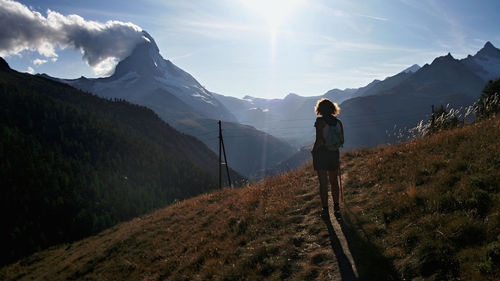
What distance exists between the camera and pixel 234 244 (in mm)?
8688

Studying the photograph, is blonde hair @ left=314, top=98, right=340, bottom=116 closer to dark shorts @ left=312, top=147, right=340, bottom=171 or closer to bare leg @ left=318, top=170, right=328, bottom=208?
dark shorts @ left=312, top=147, right=340, bottom=171

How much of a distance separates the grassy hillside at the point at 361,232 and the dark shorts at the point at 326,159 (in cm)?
148

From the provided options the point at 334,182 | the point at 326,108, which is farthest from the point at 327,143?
the point at 334,182

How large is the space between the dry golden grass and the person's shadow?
0.12 metres

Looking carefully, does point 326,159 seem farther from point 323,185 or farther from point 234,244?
point 234,244

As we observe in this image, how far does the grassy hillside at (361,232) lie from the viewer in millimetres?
5340

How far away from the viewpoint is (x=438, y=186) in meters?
7.37

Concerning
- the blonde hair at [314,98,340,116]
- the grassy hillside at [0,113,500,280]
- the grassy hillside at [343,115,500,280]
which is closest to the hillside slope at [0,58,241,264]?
the grassy hillside at [0,113,500,280]

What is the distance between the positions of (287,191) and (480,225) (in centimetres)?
761

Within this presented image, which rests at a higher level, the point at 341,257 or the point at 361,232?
the point at 361,232

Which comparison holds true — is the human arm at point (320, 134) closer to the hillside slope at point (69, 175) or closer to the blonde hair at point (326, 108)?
the blonde hair at point (326, 108)

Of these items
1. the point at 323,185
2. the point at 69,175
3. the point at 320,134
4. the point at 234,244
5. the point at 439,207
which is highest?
the point at 320,134

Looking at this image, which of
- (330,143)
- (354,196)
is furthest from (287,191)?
(330,143)

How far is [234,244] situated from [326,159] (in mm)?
3808
